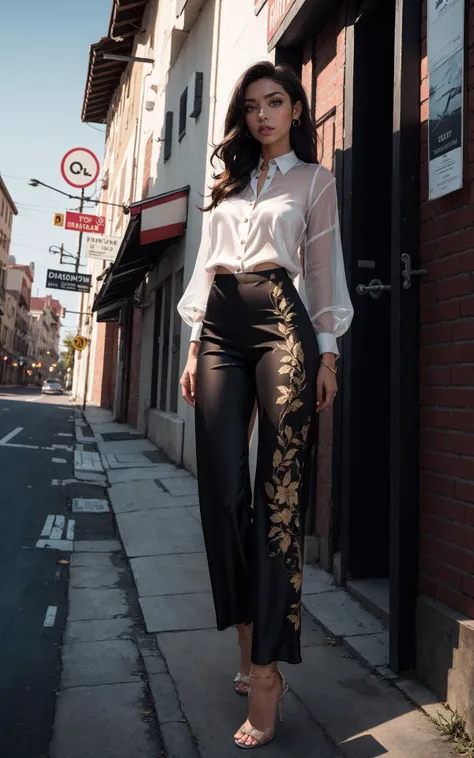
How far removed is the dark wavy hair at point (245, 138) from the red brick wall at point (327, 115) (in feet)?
4.34

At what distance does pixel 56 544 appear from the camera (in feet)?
14.4

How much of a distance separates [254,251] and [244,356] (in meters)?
0.35

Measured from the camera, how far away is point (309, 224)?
6.99ft

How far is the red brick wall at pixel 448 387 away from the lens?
6.78ft

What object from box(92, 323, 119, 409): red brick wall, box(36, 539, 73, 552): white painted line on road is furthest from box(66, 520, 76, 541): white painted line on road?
box(92, 323, 119, 409): red brick wall

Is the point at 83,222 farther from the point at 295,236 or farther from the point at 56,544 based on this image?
the point at 295,236

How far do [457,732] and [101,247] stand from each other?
49.0ft

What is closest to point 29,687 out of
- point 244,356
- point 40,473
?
point 244,356

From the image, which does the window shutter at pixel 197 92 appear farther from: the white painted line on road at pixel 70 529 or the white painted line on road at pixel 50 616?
the white painted line on road at pixel 50 616

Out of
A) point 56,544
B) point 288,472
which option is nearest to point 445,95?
point 288,472

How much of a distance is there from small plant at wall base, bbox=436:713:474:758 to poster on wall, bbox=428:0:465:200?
1.72 metres

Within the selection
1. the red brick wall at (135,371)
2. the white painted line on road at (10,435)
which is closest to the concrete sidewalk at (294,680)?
the white painted line on road at (10,435)

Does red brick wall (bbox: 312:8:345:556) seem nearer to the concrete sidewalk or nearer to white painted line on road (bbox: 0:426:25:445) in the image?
the concrete sidewalk

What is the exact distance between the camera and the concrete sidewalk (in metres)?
1.90
